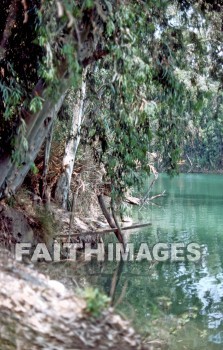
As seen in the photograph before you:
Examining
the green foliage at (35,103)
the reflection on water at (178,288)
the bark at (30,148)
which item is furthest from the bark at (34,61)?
the reflection on water at (178,288)

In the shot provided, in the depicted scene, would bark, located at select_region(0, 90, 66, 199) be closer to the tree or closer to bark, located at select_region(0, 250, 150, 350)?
the tree

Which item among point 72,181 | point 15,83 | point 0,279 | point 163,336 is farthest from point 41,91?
point 72,181

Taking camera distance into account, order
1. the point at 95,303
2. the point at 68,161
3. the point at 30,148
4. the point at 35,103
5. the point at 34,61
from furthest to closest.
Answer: the point at 68,161 → the point at 30,148 → the point at 34,61 → the point at 35,103 → the point at 95,303

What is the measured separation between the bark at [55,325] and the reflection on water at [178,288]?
1.10 metres

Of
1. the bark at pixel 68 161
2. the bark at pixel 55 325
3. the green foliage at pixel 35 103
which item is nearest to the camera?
the bark at pixel 55 325

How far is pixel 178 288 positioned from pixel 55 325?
6.53 m

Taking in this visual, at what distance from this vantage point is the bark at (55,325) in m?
4.02

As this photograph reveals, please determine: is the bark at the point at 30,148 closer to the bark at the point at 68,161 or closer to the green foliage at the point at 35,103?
the green foliage at the point at 35,103

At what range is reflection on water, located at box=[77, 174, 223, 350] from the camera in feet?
24.0

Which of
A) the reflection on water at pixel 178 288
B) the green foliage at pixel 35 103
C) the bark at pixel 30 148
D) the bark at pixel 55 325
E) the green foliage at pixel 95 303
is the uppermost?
the green foliage at pixel 35 103

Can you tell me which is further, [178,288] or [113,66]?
[178,288]

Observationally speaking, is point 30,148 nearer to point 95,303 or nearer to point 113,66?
point 113,66

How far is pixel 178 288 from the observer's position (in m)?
10.3

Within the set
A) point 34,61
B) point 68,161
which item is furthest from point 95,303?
point 68,161
